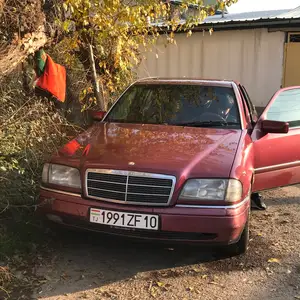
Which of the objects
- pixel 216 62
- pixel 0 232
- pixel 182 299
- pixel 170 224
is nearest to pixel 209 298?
pixel 182 299

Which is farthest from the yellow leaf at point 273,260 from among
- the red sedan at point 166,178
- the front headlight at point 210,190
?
the front headlight at point 210,190

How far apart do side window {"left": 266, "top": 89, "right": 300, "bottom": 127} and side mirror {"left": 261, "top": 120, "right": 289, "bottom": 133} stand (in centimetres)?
48

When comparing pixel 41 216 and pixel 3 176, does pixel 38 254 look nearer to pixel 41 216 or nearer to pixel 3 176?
pixel 41 216

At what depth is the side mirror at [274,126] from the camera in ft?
13.5

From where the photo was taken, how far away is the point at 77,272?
3.32 meters

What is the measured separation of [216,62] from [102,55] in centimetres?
593

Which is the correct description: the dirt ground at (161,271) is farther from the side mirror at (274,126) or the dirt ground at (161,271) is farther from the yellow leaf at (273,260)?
the side mirror at (274,126)

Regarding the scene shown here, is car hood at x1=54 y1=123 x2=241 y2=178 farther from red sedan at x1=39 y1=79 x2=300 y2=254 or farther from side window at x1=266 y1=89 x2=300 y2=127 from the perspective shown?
side window at x1=266 y1=89 x2=300 y2=127

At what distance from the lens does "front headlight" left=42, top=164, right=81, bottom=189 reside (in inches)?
131

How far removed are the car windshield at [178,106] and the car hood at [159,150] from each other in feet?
0.69

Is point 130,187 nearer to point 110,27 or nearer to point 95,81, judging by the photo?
point 110,27

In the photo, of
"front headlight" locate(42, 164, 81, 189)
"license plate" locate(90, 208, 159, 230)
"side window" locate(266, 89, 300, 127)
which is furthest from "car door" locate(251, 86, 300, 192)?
"front headlight" locate(42, 164, 81, 189)

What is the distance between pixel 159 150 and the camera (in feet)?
11.3

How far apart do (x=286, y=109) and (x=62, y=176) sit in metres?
3.00
